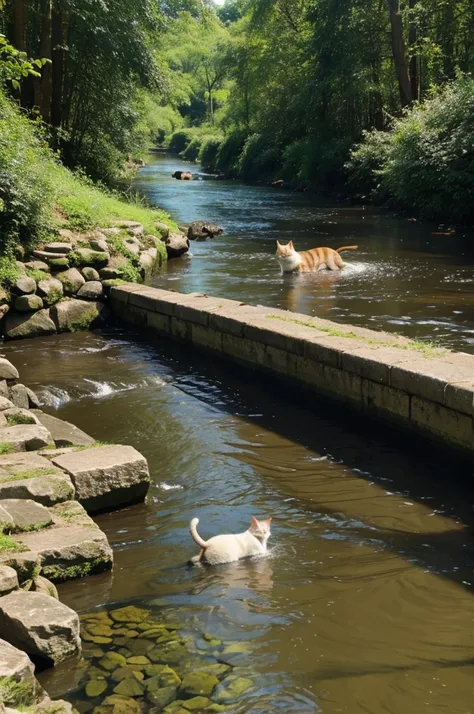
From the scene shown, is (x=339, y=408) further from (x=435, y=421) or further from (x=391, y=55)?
(x=391, y=55)

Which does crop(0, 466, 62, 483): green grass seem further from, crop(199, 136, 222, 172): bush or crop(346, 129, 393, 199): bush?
crop(199, 136, 222, 172): bush

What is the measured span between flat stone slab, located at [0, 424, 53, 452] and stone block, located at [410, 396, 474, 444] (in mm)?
3103

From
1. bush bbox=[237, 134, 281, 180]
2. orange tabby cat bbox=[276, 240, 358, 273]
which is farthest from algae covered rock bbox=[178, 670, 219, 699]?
bush bbox=[237, 134, 281, 180]

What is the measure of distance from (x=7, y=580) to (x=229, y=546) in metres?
1.46

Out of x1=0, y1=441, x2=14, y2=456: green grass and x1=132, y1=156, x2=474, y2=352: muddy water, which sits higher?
x1=132, y1=156, x2=474, y2=352: muddy water

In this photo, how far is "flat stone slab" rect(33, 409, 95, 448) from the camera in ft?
22.3

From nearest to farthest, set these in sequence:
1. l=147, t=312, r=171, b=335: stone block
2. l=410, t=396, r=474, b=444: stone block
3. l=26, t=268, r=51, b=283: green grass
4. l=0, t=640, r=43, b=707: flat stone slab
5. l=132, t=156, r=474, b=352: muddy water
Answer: l=0, t=640, r=43, b=707: flat stone slab, l=410, t=396, r=474, b=444: stone block, l=147, t=312, r=171, b=335: stone block, l=26, t=268, r=51, b=283: green grass, l=132, t=156, r=474, b=352: muddy water

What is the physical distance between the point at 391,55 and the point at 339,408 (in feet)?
111

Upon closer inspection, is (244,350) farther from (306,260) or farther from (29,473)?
(306,260)

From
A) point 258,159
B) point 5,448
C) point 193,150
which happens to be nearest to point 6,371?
point 5,448

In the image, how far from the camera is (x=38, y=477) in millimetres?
5676

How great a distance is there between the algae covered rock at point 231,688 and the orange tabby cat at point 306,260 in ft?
40.3

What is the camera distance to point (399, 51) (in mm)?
34156

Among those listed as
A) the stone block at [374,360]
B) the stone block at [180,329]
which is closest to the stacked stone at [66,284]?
the stone block at [180,329]
